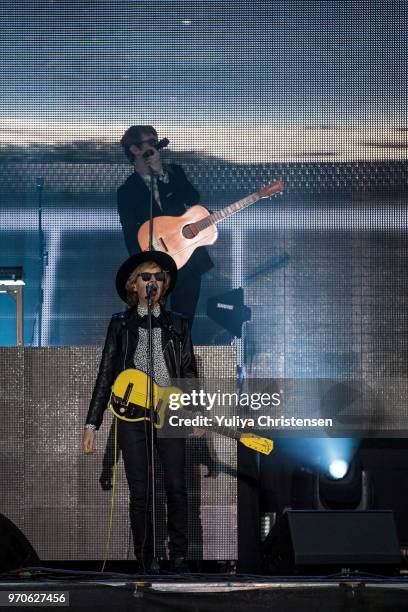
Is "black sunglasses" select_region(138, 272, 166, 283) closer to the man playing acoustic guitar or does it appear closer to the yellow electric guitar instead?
the man playing acoustic guitar

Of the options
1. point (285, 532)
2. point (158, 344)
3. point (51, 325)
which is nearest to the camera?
point (285, 532)

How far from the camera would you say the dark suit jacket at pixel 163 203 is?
7.43m

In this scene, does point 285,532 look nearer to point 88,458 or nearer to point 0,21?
point 88,458

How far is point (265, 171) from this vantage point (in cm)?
740

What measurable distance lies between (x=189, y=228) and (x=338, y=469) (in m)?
1.89

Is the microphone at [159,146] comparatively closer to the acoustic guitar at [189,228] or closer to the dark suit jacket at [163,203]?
the dark suit jacket at [163,203]

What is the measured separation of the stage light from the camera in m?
6.53

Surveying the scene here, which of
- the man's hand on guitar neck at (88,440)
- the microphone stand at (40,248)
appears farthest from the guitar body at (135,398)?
the microphone stand at (40,248)

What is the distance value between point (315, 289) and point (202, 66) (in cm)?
160

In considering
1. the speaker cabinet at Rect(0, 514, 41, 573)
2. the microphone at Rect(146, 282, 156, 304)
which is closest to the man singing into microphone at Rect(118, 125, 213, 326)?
the microphone at Rect(146, 282, 156, 304)

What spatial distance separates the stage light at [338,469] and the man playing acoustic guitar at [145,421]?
0.95 meters

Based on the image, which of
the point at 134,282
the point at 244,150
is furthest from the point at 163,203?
the point at 134,282

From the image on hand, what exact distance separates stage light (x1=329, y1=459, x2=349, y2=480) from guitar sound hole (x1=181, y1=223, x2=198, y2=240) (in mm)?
1768

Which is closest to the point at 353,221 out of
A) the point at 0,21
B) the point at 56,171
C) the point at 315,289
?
the point at 315,289
